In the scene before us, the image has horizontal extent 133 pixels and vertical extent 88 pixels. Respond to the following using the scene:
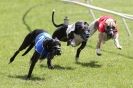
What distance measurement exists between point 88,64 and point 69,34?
986 millimetres

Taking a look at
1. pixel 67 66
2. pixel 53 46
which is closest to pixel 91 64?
pixel 67 66

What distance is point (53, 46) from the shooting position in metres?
9.27

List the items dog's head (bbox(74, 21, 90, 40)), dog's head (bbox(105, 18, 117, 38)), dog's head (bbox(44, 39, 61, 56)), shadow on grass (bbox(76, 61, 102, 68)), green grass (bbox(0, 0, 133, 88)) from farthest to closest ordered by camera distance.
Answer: shadow on grass (bbox(76, 61, 102, 68))
dog's head (bbox(105, 18, 117, 38))
dog's head (bbox(74, 21, 90, 40))
green grass (bbox(0, 0, 133, 88))
dog's head (bbox(44, 39, 61, 56))

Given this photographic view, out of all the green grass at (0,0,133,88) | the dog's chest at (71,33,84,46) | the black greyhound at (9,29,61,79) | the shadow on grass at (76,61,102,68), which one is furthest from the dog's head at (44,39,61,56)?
the shadow on grass at (76,61,102,68)

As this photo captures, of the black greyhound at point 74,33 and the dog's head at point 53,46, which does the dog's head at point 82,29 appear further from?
the dog's head at point 53,46

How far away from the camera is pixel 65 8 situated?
20859 mm

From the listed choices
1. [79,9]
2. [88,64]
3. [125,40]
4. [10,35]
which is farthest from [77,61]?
[79,9]

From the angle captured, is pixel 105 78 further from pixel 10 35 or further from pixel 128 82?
pixel 10 35

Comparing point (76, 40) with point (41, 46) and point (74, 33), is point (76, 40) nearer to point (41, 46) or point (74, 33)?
point (74, 33)

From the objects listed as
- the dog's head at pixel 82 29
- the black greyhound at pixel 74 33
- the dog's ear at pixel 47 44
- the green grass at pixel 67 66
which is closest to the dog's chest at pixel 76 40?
the black greyhound at pixel 74 33

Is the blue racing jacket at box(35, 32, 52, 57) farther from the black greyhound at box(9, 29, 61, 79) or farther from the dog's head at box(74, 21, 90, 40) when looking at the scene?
the dog's head at box(74, 21, 90, 40)

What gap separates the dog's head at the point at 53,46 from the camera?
30.4 ft

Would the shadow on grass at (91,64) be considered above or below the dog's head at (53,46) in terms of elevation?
below

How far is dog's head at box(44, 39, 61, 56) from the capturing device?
9.26 metres
